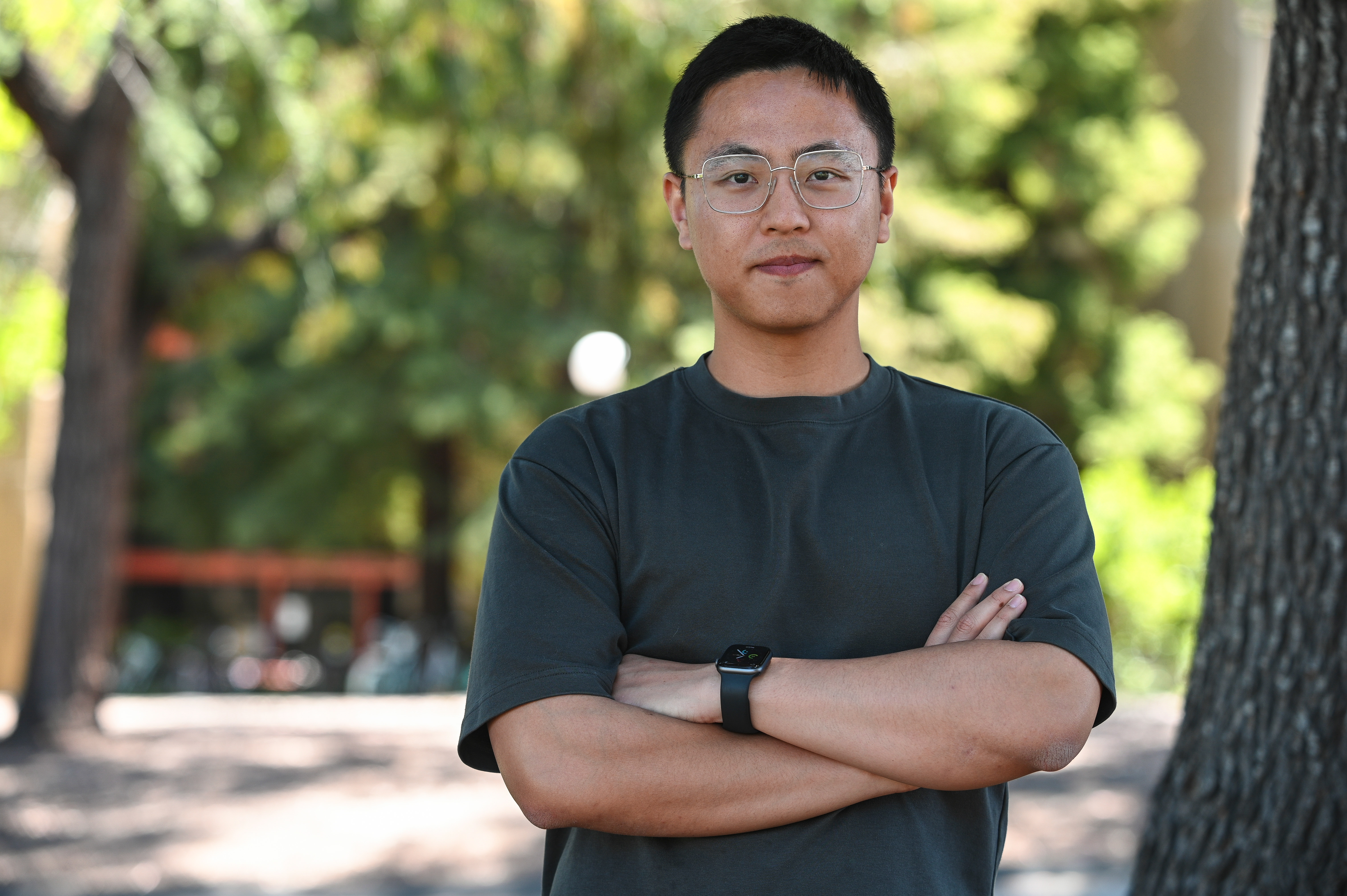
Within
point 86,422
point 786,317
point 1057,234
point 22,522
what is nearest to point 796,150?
point 786,317

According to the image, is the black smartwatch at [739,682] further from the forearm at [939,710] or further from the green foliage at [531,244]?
the green foliage at [531,244]

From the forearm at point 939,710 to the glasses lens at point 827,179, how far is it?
72cm

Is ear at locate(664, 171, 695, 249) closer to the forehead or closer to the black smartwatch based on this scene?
the forehead

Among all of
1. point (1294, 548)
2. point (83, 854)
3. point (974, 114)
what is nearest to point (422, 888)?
point (83, 854)

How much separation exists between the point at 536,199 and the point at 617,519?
14.2 metres

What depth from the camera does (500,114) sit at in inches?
409

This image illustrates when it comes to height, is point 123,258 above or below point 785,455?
above

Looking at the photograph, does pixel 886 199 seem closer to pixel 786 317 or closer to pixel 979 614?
pixel 786 317

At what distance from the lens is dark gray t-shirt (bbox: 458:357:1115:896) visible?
1.94 meters

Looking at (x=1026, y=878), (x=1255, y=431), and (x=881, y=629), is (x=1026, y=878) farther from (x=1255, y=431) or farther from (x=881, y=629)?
(x=881, y=629)

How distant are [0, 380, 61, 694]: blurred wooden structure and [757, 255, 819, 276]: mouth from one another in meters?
15.3

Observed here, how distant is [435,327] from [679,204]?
12.7 m

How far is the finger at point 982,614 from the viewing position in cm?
197

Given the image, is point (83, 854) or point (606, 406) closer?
point (606, 406)
